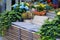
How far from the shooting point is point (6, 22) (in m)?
5.61

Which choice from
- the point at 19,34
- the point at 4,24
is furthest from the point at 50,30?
the point at 4,24

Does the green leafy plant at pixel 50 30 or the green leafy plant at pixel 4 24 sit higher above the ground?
the green leafy plant at pixel 50 30

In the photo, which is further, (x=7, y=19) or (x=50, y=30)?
(x=7, y=19)

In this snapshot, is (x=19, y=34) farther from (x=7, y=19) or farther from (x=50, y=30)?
(x=50, y=30)

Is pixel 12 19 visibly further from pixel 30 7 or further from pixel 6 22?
pixel 30 7

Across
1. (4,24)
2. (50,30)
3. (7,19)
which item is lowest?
(4,24)

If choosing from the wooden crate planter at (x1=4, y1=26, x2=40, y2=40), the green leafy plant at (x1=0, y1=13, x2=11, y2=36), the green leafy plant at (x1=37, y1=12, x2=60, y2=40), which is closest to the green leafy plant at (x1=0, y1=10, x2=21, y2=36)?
the green leafy plant at (x1=0, y1=13, x2=11, y2=36)

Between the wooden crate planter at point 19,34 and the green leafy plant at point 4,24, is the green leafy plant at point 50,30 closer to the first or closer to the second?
the wooden crate planter at point 19,34

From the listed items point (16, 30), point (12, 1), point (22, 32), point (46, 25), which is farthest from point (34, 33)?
point (12, 1)

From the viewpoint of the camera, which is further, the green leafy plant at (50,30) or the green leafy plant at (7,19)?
the green leafy plant at (7,19)

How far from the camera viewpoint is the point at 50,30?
12.3 feet

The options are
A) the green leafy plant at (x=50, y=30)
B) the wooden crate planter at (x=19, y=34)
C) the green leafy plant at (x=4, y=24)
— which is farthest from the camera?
the green leafy plant at (x=4, y=24)

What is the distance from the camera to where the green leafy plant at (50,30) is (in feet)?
12.2

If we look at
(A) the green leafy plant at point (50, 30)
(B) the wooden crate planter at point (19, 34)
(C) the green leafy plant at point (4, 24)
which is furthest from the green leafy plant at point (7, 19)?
(A) the green leafy plant at point (50, 30)
